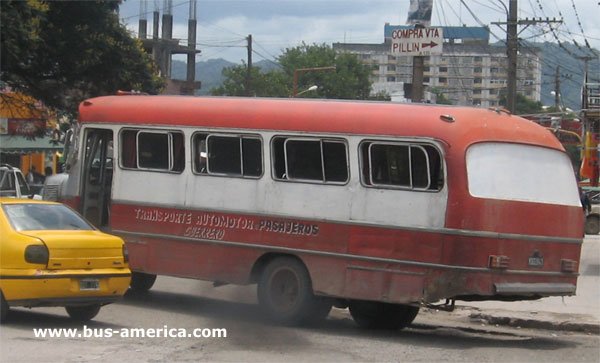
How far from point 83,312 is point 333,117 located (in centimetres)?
402

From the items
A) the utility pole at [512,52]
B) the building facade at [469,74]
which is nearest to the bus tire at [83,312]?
the utility pole at [512,52]

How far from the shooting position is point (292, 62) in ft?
275

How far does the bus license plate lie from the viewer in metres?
11.7

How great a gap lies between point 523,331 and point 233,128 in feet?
16.7

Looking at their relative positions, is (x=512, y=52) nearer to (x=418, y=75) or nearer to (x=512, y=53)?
(x=512, y=53)

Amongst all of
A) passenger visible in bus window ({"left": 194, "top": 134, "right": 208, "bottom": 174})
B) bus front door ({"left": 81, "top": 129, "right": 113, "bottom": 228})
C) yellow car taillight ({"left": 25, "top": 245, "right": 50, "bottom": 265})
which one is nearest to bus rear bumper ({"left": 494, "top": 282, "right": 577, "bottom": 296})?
passenger visible in bus window ({"left": 194, "top": 134, "right": 208, "bottom": 174})

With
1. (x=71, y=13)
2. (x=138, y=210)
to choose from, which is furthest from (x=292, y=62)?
(x=138, y=210)

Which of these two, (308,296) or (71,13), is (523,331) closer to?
(308,296)

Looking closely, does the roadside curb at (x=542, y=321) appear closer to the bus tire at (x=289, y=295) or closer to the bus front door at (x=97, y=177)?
the bus tire at (x=289, y=295)

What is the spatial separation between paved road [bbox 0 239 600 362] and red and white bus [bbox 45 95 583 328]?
594 millimetres

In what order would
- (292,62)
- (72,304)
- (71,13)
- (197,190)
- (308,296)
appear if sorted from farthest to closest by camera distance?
(292,62) < (71,13) < (197,190) < (308,296) < (72,304)

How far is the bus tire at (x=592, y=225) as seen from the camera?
39.5 metres

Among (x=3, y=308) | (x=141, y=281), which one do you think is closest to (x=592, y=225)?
(x=141, y=281)

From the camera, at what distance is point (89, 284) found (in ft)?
38.8
